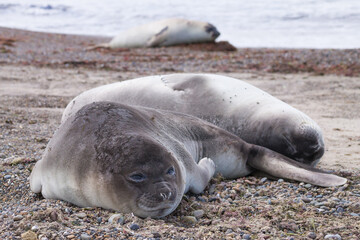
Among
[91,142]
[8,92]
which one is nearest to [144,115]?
[91,142]

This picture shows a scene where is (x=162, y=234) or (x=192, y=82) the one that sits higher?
(x=192, y=82)

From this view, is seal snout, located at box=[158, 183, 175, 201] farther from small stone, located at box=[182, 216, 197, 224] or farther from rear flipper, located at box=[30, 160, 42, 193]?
rear flipper, located at box=[30, 160, 42, 193]

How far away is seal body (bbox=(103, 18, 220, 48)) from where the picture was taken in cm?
1452

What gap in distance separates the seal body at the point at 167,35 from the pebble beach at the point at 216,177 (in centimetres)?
241

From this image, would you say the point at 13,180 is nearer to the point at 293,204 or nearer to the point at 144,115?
the point at 144,115

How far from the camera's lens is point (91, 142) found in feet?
9.44

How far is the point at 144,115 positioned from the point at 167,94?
4.27 ft

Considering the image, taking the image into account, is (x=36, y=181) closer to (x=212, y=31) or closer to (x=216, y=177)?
(x=216, y=177)

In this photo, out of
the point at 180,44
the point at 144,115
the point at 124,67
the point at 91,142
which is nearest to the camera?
the point at 91,142

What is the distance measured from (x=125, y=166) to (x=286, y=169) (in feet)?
4.75

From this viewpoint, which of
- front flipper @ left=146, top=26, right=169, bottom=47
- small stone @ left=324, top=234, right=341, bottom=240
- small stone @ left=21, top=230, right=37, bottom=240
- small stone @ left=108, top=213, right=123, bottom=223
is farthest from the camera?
front flipper @ left=146, top=26, right=169, bottom=47

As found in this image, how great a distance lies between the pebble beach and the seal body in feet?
7.90

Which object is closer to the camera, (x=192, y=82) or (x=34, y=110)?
(x=192, y=82)

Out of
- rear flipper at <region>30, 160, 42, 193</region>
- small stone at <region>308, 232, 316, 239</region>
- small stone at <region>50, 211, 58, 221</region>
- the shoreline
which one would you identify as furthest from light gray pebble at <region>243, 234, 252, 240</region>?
the shoreline
